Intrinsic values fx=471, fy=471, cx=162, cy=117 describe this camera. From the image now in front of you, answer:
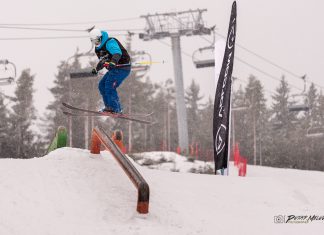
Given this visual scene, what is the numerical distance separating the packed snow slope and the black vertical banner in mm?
1925

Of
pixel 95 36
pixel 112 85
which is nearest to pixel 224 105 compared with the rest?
pixel 112 85

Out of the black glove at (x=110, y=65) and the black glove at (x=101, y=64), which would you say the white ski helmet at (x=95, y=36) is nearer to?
the black glove at (x=101, y=64)

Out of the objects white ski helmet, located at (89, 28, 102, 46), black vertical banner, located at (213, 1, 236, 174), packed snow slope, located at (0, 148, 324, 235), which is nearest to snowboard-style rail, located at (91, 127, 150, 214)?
packed snow slope, located at (0, 148, 324, 235)

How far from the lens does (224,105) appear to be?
1070 centimetres

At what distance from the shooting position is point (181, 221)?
5949 millimetres

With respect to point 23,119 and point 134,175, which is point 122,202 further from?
point 23,119

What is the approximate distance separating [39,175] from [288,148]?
147 ft

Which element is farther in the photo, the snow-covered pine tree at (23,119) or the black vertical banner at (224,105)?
the snow-covered pine tree at (23,119)

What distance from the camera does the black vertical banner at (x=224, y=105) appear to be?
10562 mm

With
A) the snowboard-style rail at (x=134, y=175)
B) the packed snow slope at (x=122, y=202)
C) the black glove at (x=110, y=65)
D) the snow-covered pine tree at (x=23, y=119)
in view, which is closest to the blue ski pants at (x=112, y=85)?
the black glove at (x=110, y=65)

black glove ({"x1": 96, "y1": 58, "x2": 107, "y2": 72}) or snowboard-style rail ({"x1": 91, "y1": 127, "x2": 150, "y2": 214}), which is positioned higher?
black glove ({"x1": 96, "y1": 58, "x2": 107, "y2": 72})

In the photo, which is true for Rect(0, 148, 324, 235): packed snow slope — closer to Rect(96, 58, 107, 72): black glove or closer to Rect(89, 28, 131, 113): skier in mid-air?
Rect(89, 28, 131, 113): skier in mid-air

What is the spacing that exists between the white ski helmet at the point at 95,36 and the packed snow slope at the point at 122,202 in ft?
6.14

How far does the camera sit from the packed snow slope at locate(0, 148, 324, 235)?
5.25 meters
